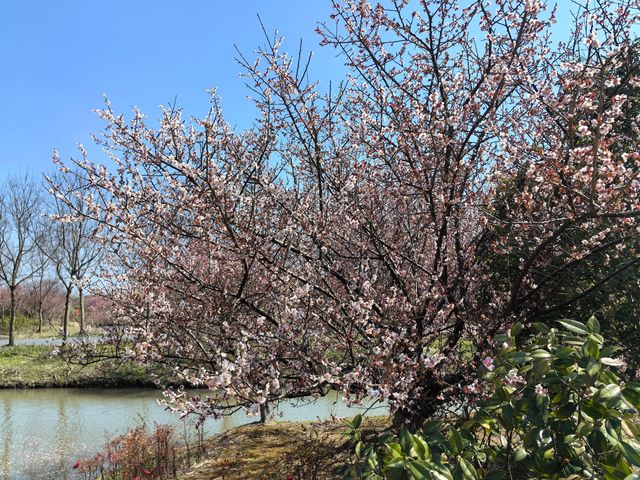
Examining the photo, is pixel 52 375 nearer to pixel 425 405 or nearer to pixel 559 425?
pixel 425 405

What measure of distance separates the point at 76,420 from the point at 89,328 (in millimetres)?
7822

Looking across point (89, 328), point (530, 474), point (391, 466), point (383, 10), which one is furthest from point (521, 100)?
point (89, 328)

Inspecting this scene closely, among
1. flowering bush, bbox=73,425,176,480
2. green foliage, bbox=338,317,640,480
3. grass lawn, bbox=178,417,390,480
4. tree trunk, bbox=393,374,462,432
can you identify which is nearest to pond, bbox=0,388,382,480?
grass lawn, bbox=178,417,390,480

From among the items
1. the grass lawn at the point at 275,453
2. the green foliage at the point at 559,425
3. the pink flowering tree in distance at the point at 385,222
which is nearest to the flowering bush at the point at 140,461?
the grass lawn at the point at 275,453

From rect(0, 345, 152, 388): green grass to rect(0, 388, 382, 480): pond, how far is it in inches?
15.5

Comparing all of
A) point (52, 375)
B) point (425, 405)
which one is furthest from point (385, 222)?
point (52, 375)

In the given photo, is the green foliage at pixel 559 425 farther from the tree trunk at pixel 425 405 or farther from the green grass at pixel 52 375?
the green grass at pixel 52 375

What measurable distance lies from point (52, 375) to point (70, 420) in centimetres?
551

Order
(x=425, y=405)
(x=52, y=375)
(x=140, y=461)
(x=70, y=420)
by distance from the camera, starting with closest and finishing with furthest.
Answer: (x=425, y=405), (x=140, y=461), (x=70, y=420), (x=52, y=375)

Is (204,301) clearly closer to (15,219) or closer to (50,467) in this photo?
(50,467)

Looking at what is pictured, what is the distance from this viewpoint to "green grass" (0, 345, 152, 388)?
1357cm

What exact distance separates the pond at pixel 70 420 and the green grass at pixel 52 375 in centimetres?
39

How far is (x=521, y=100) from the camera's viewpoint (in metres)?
3.76

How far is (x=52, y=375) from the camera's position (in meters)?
14.9
